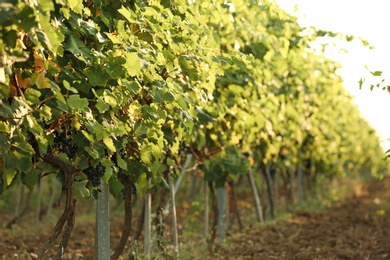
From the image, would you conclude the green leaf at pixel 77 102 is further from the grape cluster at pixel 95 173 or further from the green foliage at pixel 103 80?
the grape cluster at pixel 95 173

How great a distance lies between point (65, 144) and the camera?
6.29 metres

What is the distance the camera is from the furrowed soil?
36.5ft

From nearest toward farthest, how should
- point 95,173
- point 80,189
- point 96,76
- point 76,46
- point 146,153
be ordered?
1. point 76,46
2. point 96,76
3. point 80,189
4. point 146,153
5. point 95,173

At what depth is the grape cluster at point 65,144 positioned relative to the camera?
20.6 feet

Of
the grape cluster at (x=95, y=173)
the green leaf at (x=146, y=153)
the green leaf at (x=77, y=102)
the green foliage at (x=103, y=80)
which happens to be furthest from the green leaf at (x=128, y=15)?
the grape cluster at (x=95, y=173)

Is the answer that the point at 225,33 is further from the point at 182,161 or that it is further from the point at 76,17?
the point at 76,17

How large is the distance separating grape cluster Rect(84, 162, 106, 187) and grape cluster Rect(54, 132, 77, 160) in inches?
13.2

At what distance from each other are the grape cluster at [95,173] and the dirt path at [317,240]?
435 cm

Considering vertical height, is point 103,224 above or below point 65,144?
below

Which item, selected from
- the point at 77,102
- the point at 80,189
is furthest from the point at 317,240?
the point at 77,102

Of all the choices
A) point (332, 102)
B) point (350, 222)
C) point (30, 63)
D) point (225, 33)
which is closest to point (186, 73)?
point (30, 63)

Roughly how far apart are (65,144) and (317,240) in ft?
26.5

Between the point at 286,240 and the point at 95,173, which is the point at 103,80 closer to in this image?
the point at 95,173

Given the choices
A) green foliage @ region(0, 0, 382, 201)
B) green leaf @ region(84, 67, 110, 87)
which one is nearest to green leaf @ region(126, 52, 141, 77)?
green foliage @ region(0, 0, 382, 201)
